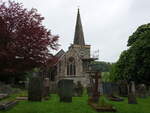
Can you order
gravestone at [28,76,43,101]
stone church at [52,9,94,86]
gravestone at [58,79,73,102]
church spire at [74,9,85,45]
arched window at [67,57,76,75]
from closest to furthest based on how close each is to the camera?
1. gravestone at [28,76,43,101]
2. gravestone at [58,79,73,102]
3. stone church at [52,9,94,86]
4. arched window at [67,57,76,75]
5. church spire at [74,9,85,45]

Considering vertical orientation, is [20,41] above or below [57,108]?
above

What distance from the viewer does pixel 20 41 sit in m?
11.4

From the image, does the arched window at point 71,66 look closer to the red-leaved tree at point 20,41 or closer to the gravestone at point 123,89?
the gravestone at point 123,89

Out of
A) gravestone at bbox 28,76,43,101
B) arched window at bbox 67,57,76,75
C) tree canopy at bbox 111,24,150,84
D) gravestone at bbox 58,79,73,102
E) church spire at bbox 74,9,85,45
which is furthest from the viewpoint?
church spire at bbox 74,9,85,45

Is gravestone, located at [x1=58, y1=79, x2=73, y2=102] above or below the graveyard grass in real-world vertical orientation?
above

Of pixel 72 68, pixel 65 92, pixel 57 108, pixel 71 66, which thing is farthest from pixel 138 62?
pixel 71 66

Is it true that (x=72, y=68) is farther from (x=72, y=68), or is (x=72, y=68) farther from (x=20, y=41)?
(x=20, y=41)

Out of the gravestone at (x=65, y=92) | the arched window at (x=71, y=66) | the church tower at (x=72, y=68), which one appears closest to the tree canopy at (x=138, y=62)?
the gravestone at (x=65, y=92)

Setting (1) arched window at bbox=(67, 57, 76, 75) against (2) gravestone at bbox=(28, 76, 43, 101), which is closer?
(2) gravestone at bbox=(28, 76, 43, 101)

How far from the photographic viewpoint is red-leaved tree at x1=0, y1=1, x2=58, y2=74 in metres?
11.3

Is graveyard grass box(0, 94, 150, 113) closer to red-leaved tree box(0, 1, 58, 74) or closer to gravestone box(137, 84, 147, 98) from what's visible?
red-leaved tree box(0, 1, 58, 74)

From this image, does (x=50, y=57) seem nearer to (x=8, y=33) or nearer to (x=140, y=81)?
(x=8, y=33)

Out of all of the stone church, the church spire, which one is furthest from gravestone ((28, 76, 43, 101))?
the church spire

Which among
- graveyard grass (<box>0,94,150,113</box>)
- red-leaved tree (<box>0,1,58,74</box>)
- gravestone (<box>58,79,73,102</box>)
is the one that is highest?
red-leaved tree (<box>0,1,58,74</box>)
